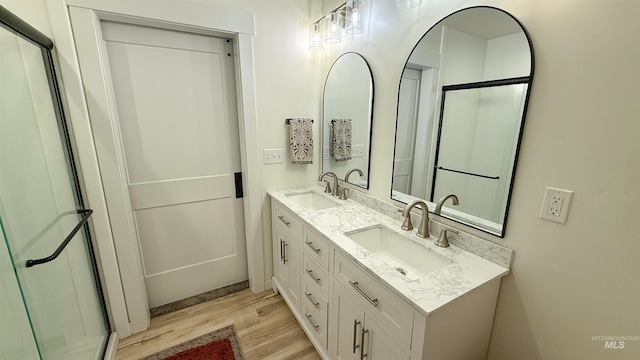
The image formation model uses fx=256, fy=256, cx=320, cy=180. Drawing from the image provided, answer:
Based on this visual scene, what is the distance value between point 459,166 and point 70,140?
213 cm

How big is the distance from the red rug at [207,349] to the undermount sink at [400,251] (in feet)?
3.62

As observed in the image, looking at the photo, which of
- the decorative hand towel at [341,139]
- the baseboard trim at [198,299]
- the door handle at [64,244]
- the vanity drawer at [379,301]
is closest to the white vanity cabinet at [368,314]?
the vanity drawer at [379,301]

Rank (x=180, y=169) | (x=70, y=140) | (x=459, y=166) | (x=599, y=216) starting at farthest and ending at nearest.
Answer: (x=180, y=169), (x=70, y=140), (x=459, y=166), (x=599, y=216)

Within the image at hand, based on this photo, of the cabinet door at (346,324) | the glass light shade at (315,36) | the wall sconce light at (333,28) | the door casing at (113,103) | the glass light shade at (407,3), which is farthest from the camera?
the glass light shade at (315,36)

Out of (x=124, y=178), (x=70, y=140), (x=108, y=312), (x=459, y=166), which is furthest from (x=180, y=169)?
(x=459, y=166)

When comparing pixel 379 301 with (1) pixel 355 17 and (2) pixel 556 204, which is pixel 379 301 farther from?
(1) pixel 355 17

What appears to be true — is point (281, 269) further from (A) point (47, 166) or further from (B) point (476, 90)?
(B) point (476, 90)

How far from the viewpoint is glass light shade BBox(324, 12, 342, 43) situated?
173 cm

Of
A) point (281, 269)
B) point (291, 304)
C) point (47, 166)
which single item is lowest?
point (291, 304)

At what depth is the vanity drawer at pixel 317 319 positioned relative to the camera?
150 cm

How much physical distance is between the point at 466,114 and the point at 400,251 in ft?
2.52

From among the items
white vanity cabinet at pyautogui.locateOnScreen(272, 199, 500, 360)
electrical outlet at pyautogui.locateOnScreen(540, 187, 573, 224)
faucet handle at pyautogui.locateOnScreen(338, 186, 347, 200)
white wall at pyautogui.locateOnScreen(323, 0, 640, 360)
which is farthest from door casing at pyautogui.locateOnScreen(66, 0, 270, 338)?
electrical outlet at pyautogui.locateOnScreen(540, 187, 573, 224)

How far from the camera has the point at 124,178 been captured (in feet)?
5.52

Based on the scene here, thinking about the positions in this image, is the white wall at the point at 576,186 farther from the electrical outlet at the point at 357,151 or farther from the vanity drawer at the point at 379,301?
the electrical outlet at the point at 357,151
